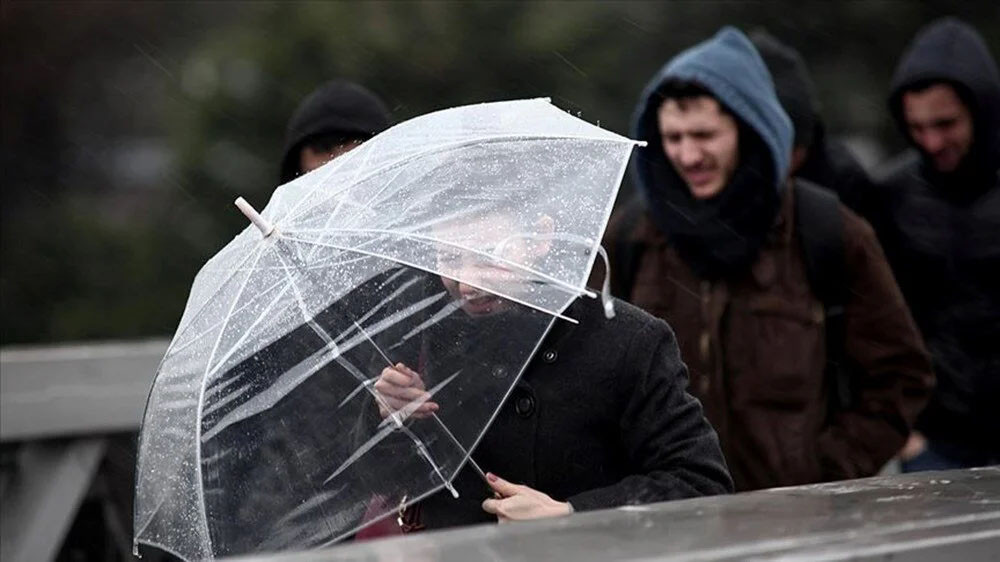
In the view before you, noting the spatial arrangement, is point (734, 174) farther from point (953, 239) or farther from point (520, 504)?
point (520, 504)

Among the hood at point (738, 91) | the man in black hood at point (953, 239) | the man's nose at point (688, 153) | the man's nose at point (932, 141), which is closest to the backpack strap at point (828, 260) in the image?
the hood at point (738, 91)

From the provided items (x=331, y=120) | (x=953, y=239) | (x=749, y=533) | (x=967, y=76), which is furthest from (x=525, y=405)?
(x=967, y=76)

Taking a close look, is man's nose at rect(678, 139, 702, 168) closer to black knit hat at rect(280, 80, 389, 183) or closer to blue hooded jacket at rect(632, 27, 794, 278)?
blue hooded jacket at rect(632, 27, 794, 278)

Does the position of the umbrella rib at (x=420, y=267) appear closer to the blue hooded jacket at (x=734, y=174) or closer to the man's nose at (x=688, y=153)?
the blue hooded jacket at (x=734, y=174)

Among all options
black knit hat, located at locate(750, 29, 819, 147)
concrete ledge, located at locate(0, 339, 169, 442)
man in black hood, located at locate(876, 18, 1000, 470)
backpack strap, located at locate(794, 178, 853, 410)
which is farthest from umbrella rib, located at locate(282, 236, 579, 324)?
black knit hat, located at locate(750, 29, 819, 147)

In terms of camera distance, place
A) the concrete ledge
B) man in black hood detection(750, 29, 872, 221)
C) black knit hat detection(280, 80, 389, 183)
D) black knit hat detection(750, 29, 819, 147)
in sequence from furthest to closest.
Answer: black knit hat detection(750, 29, 819, 147)
man in black hood detection(750, 29, 872, 221)
black knit hat detection(280, 80, 389, 183)
the concrete ledge

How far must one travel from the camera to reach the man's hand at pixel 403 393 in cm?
331

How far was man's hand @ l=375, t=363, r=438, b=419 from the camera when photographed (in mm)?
3309

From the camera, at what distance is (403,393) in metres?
3.32

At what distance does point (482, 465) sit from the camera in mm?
3516

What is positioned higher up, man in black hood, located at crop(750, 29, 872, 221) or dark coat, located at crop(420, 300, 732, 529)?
man in black hood, located at crop(750, 29, 872, 221)

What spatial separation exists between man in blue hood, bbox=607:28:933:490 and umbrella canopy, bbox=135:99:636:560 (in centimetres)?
160

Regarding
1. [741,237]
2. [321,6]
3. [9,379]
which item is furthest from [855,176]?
[321,6]

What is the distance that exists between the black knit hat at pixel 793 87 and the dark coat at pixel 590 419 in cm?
294
